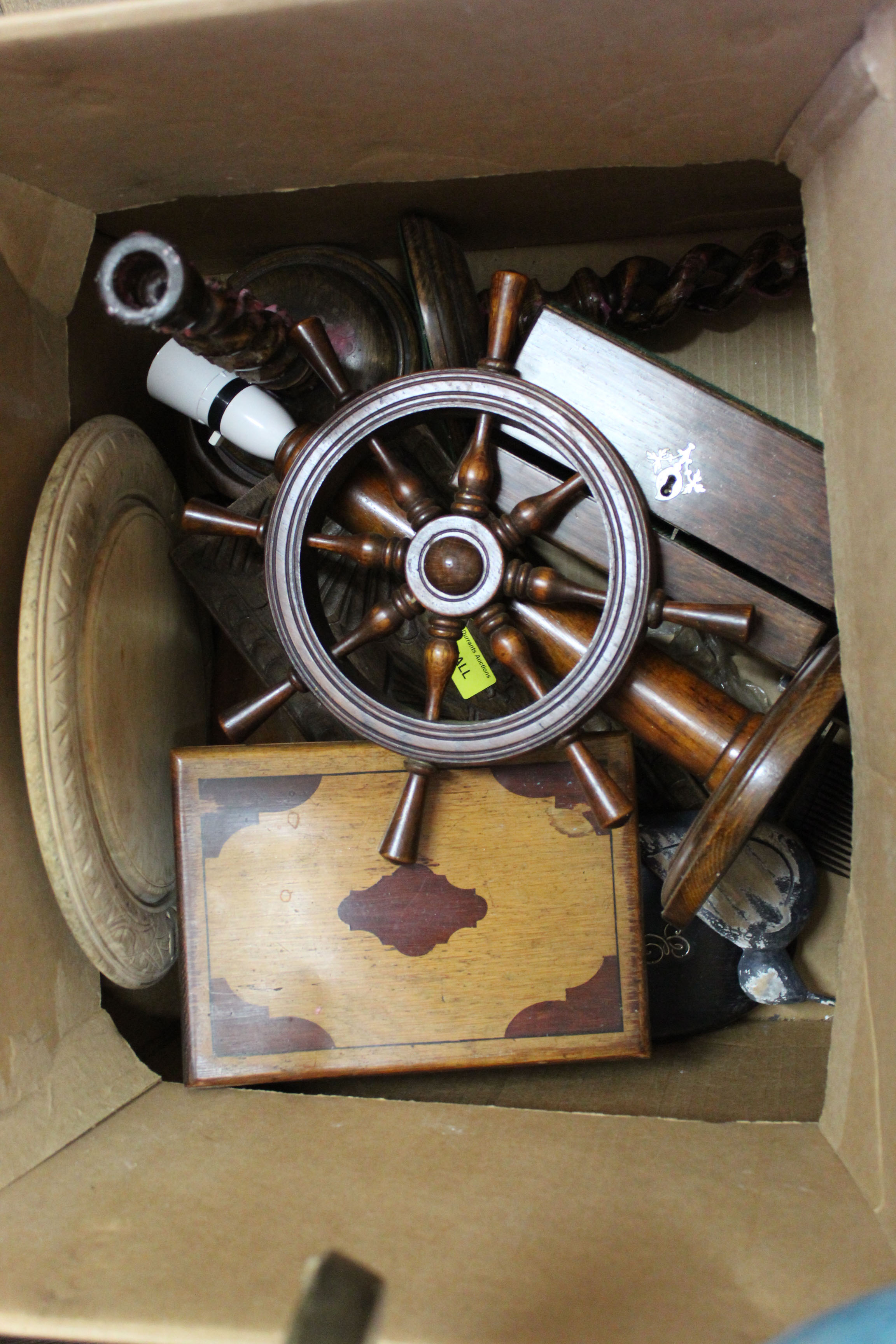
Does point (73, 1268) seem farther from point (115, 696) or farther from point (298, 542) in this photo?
point (298, 542)

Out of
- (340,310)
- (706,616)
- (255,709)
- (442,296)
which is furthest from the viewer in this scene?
(340,310)

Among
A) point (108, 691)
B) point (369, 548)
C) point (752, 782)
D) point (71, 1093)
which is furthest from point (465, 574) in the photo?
point (71, 1093)

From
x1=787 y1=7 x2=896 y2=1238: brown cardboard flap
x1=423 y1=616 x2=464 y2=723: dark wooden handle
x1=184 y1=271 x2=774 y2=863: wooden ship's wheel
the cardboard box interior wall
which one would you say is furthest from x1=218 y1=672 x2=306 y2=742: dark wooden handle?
x1=787 y1=7 x2=896 y2=1238: brown cardboard flap

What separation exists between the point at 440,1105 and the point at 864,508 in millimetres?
793

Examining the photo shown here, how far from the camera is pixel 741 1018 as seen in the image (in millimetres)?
1471

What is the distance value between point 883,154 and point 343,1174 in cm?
105

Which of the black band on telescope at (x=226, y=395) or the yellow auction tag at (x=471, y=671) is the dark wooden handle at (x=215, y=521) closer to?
the black band on telescope at (x=226, y=395)

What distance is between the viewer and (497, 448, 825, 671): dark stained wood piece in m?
1.13

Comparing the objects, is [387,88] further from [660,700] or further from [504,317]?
[660,700]

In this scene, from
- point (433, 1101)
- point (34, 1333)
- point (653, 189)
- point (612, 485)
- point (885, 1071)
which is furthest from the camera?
point (653, 189)

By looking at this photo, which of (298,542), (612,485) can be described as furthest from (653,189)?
(298,542)

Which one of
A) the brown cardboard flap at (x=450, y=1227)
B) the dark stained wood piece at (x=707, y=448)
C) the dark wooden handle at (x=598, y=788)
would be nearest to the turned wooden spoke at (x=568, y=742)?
the dark wooden handle at (x=598, y=788)

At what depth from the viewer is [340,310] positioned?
1.44 metres

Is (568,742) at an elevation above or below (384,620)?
below
